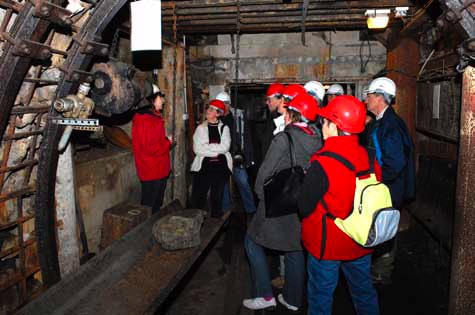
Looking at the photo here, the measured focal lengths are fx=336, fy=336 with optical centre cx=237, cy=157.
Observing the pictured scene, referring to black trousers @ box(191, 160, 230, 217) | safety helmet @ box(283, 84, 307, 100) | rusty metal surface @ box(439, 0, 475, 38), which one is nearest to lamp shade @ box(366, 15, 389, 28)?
safety helmet @ box(283, 84, 307, 100)

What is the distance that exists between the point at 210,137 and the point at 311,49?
3404mm

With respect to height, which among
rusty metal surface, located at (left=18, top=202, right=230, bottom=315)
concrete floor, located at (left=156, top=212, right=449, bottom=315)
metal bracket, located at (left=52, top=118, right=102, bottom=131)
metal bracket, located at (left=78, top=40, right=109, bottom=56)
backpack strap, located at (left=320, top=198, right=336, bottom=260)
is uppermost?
metal bracket, located at (left=78, top=40, right=109, bottom=56)

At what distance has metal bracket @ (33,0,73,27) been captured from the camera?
8.05 ft

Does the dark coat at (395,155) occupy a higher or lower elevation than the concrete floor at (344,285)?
higher

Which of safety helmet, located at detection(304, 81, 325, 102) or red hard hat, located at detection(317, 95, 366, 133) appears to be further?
safety helmet, located at detection(304, 81, 325, 102)

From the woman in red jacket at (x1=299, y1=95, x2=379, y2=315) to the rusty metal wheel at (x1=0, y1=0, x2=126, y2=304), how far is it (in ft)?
6.92

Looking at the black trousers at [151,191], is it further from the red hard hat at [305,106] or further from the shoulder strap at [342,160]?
the shoulder strap at [342,160]

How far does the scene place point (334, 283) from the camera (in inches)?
115

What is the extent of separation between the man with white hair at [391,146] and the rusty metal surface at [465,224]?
0.89 metres

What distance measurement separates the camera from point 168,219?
4.55 meters

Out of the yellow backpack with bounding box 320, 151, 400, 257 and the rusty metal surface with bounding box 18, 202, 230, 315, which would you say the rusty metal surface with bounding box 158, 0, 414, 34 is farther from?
the yellow backpack with bounding box 320, 151, 400, 257

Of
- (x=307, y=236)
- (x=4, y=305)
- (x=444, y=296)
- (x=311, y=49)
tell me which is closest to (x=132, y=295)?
(x=4, y=305)

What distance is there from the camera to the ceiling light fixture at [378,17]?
526cm

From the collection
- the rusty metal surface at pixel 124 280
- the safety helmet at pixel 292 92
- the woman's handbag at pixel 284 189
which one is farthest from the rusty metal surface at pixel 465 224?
the rusty metal surface at pixel 124 280
